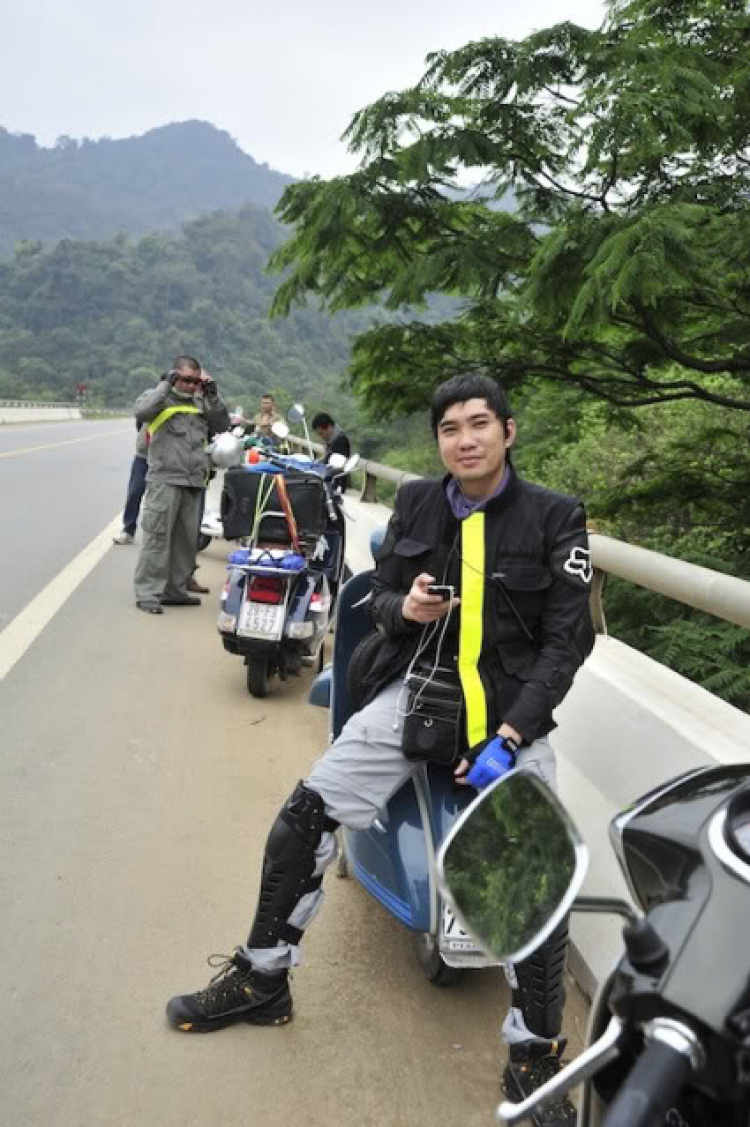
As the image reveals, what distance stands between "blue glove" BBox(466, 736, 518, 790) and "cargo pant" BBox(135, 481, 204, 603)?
5607mm

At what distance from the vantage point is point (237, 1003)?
271cm

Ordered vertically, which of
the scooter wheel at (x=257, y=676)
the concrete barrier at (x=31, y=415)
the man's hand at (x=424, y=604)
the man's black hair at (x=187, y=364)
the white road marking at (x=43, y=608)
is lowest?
the concrete barrier at (x=31, y=415)

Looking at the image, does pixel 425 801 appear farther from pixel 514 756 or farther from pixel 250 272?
pixel 250 272

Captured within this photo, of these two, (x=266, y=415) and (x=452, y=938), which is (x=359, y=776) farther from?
(x=266, y=415)

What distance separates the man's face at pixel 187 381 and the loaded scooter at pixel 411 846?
16.1 ft

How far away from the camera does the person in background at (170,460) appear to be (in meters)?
7.78

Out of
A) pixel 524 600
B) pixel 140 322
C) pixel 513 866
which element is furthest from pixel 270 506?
pixel 140 322

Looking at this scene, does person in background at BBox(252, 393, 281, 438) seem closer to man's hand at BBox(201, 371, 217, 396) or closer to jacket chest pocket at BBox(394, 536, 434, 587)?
man's hand at BBox(201, 371, 217, 396)

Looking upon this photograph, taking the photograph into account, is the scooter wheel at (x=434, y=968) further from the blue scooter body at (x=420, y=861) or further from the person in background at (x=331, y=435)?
the person in background at (x=331, y=435)

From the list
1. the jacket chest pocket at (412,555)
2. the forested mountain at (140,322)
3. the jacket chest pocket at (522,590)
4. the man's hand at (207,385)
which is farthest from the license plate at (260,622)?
the forested mountain at (140,322)

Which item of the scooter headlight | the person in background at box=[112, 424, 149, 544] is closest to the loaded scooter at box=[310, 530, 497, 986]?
the scooter headlight

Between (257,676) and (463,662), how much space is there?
10.5 feet

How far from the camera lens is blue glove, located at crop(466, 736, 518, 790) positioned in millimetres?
2422

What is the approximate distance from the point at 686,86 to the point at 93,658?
4.46 m
